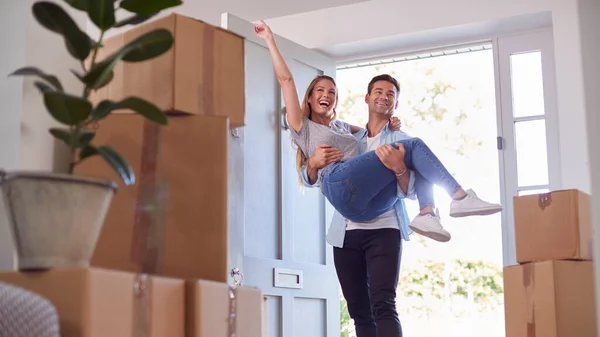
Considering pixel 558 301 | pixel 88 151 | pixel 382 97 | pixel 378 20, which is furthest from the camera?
pixel 378 20

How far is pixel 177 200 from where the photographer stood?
182 cm

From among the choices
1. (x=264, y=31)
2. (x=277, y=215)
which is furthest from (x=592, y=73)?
(x=277, y=215)

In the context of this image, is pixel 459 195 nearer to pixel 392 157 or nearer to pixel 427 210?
pixel 427 210

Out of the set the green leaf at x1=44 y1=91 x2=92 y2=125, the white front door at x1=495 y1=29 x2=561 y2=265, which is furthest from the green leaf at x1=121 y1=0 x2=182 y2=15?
the white front door at x1=495 y1=29 x2=561 y2=265

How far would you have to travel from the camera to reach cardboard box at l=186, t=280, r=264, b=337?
166cm

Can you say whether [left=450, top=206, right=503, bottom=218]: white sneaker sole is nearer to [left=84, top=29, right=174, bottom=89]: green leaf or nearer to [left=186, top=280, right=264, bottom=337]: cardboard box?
[left=186, top=280, right=264, bottom=337]: cardboard box

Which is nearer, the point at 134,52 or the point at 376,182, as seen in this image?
the point at 134,52

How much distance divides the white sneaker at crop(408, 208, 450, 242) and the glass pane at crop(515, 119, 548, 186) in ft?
3.68

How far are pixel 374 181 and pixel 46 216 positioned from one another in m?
1.69

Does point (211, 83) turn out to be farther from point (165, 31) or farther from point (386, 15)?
point (386, 15)

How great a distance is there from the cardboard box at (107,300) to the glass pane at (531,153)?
2.62 metres

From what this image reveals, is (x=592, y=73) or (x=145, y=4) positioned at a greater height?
(x=592, y=73)

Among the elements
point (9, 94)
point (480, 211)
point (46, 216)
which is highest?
point (9, 94)

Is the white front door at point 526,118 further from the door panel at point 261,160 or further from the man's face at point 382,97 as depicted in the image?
the door panel at point 261,160
